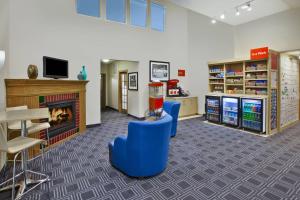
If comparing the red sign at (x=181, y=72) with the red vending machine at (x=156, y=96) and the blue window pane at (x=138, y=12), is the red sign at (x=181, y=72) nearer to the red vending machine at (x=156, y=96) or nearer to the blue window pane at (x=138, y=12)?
the red vending machine at (x=156, y=96)

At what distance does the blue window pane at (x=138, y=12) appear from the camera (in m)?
6.46

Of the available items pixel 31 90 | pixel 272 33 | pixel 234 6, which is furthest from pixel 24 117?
pixel 272 33

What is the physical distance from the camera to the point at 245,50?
8.38 meters

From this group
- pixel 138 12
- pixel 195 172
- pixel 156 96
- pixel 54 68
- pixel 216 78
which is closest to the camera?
pixel 195 172

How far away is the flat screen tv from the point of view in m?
4.07

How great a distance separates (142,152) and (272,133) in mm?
4422

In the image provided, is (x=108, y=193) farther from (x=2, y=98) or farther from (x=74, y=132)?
(x=74, y=132)

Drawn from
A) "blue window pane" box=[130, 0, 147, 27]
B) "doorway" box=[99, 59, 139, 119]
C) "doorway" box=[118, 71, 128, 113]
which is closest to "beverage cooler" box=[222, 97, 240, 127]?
"doorway" box=[99, 59, 139, 119]

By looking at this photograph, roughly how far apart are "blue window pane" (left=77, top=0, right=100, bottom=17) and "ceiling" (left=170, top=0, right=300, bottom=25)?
3190 millimetres

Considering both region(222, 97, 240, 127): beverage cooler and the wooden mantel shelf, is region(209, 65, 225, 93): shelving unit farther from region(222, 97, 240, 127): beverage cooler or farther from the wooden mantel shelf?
the wooden mantel shelf

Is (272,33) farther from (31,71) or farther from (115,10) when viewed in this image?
(31,71)

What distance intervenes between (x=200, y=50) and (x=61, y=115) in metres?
6.35

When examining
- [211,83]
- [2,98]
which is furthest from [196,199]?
[211,83]

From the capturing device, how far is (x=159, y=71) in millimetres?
7207
